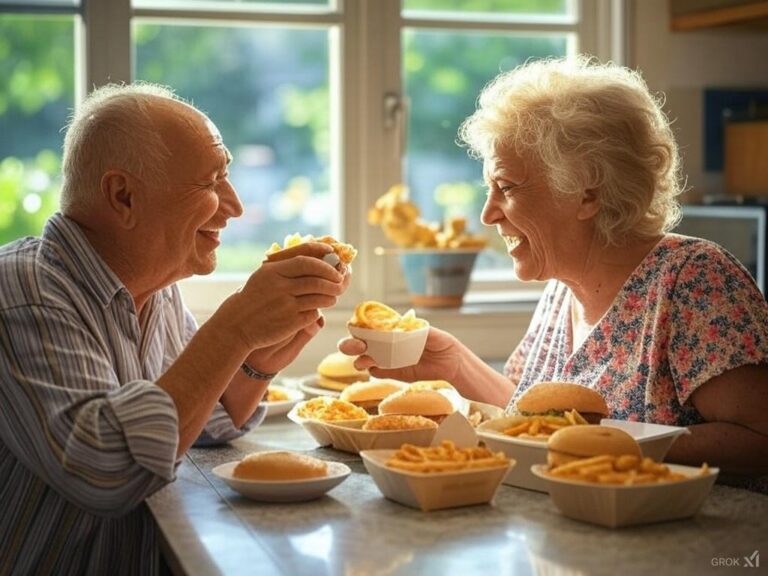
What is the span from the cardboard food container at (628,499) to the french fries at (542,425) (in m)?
0.17

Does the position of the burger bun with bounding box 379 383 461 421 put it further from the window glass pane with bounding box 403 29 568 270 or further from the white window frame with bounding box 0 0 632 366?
the window glass pane with bounding box 403 29 568 270

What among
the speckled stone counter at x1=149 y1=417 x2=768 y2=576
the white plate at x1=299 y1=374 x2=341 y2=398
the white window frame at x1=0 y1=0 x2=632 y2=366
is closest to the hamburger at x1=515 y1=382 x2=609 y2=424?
the speckled stone counter at x1=149 y1=417 x2=768 y2=576

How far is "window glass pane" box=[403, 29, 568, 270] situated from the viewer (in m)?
3.62

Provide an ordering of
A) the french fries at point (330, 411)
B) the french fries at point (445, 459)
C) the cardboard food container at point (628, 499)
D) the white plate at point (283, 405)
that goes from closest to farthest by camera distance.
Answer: the cardboard food container at point (628, 499), the french fries at point (445, 459), the french fries at point (330, 411), the white plate at point (283, 405)

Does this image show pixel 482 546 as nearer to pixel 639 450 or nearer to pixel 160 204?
pixel 639 450

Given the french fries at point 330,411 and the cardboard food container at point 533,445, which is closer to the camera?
the cardboard food container at point 533,445

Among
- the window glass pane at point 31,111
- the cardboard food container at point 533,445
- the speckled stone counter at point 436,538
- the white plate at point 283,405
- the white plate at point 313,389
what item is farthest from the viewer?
the window glass pane at point 31,111

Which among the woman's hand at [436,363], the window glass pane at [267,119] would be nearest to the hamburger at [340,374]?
the woman's hand at [436,363]

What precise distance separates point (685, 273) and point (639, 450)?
1.81 feet

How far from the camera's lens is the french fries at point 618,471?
1449mm

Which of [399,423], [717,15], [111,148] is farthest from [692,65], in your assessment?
[111,148]

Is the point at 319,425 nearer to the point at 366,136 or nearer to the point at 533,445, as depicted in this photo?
the point at 533,445

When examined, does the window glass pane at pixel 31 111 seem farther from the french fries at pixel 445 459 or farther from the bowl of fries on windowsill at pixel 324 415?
the french fries at pixel 445 459

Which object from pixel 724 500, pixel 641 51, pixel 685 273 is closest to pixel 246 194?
pixel 641 51
